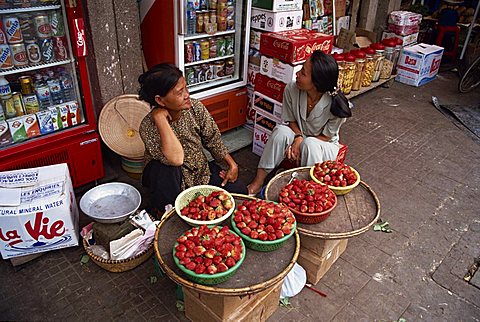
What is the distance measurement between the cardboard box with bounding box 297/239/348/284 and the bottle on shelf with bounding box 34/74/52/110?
2537 millimetres

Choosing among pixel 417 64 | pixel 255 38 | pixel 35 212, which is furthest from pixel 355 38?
pixel 35 212

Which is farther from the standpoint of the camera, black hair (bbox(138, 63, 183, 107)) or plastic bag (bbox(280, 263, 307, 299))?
plastic bag (bbox(280, 263, 307, 299))

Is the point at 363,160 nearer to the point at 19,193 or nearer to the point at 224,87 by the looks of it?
the point at 224,87

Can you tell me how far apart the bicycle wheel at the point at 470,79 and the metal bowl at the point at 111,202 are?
6186 millimetres

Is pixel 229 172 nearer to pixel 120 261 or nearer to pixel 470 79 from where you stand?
pixel 120 261

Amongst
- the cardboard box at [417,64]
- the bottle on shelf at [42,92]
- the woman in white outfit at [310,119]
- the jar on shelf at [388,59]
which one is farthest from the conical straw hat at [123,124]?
the cardboard box at [417,64]

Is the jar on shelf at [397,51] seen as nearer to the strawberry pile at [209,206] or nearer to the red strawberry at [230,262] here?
the strawberry pile at [209,206]

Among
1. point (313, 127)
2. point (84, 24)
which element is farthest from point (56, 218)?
point (313, 127)

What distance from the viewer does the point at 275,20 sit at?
14.0 feet

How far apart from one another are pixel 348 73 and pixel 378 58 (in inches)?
35.8

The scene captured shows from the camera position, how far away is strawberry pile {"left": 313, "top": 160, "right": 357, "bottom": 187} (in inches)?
110

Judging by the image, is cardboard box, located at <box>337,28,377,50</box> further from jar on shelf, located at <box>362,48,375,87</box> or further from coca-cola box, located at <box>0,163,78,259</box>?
coca-cola box, located at <box>0,163,78,259</box>

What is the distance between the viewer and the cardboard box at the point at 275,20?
14.0ft

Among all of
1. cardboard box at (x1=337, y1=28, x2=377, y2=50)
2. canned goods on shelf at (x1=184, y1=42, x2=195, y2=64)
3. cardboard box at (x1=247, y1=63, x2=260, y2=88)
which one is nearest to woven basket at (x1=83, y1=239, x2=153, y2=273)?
canned goods on shelf at (x1=184, y1=42, x2=195, y2=64)
